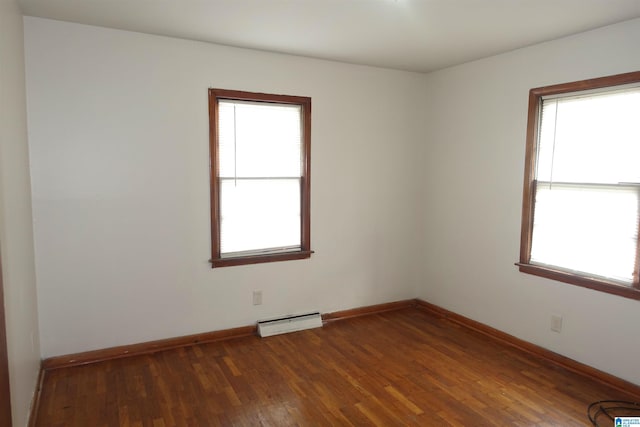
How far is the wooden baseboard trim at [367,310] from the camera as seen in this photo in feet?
14.0

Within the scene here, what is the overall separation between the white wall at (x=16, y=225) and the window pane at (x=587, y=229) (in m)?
3.58

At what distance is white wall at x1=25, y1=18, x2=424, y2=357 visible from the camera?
3094 mm

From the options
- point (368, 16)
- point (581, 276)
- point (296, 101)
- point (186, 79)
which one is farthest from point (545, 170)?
point (186, 79)

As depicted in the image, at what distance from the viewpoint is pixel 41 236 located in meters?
3.08

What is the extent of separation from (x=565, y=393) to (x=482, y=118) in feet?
7.71

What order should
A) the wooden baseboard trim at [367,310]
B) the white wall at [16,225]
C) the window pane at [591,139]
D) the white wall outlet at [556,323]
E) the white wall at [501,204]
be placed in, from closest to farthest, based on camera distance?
the white wall at [16,225]
the window pane at [591,139]
the white wall at [501,204]
the white wall outlet at [556,323]
the wooden baseboard trim at [367,310]

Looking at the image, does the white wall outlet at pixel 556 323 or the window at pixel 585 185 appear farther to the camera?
the white wall outlet at pixel 556 323

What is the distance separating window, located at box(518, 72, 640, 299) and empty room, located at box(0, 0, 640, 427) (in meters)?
0.02

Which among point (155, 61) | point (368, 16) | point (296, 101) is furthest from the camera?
point (296, 101)

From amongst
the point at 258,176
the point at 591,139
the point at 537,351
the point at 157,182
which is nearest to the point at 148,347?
the point at 157,182

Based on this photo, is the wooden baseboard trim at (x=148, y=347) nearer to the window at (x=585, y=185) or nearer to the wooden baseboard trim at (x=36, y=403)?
the wooden baseboard trim at (x=36, y=403)

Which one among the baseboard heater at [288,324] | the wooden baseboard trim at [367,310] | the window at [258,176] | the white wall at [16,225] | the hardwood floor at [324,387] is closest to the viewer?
the white wall at [16,225]

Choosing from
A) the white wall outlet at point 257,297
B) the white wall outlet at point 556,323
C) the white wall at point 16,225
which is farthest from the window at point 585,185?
the white wall at point 16,225

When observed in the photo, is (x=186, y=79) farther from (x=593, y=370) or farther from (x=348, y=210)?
(x=593, y=370)
